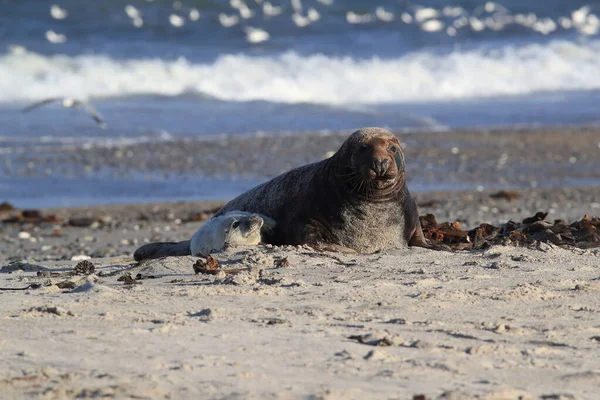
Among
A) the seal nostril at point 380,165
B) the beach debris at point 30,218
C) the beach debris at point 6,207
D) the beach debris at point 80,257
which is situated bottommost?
the beach debris at point 80,257

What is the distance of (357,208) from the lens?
25.5 ft

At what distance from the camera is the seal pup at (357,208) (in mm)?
Result: 7668

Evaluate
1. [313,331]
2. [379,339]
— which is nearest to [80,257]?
[313,331]

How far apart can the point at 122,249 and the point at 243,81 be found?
19827 mm

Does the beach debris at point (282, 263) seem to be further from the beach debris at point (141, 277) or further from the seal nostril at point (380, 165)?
the seal nostril at point (380, 165)

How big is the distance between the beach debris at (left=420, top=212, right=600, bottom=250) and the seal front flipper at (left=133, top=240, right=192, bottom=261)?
1810 millimetres

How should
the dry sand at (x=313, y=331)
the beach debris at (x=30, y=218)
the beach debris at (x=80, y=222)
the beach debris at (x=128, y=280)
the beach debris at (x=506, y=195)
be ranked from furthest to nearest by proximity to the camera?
1. the beach debris at (x=506, y=195)
2. the beach debris at (x=30, y=218)
3. the beach debris at (x=80, y=222)
4. the beach debris at (x=128, y=280)
5. the dry sand at (x=313, y=331)

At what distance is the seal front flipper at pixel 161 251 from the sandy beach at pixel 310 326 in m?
0.19

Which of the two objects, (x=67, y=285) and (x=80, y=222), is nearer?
(x=67, y=285)

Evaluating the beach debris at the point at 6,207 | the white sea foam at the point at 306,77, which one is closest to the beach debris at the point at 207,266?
the beach debris at the point at 6,207

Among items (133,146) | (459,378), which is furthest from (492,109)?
(459,378)

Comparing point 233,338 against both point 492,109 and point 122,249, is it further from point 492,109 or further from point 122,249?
point 492,109

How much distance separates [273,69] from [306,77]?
1.65 meters

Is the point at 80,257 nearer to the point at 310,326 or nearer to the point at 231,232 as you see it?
the point at 231,232
